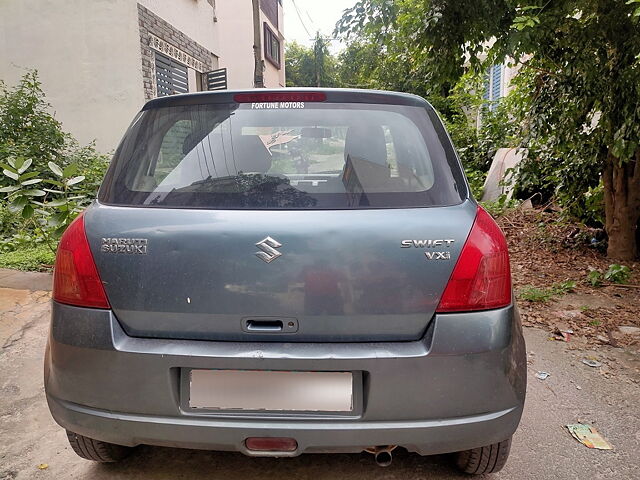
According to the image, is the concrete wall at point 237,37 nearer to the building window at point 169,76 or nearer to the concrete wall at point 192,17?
the concrete wall at point 192,17

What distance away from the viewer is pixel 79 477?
1.97m

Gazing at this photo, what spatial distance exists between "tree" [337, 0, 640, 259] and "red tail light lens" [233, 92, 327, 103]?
6.20ft

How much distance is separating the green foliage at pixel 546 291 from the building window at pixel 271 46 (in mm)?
20358

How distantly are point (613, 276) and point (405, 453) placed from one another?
3191 mm

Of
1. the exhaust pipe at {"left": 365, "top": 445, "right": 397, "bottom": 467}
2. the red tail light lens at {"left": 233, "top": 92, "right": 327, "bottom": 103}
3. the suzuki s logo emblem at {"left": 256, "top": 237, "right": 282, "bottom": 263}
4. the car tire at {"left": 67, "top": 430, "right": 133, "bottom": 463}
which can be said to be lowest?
the car tire at {"left": 67, "top": 430, "right": 133, "bottom": 463}

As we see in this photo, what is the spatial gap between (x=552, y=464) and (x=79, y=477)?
6.35 ft

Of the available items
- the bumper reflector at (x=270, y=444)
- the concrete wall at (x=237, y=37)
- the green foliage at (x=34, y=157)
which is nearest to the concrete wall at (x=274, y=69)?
the concrete wall at (x=237, y=37)

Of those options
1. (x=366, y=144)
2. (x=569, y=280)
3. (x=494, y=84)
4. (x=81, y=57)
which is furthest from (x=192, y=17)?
(x=366, y=144)

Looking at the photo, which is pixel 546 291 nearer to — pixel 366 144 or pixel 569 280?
pixel 569 280

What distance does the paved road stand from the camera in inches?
78.4

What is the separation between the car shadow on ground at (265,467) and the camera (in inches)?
77.6

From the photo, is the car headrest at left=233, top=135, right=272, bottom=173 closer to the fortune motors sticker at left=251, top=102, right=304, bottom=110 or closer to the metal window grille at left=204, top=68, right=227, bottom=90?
the fortune motors sticker at left=251, top=102, right=304, bottom=110

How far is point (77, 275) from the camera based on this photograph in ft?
5.29

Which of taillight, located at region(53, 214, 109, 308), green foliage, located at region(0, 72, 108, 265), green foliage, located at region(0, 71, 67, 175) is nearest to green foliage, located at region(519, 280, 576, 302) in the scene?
taillight, located at region(53, 214, 109, 308)
